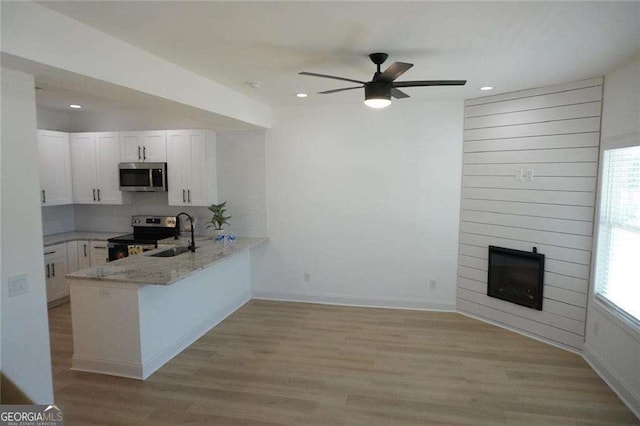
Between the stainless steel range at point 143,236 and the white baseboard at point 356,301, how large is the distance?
158cm

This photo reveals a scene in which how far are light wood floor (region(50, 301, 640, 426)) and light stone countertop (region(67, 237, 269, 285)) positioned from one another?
94cm

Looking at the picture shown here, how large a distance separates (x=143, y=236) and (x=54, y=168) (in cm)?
154

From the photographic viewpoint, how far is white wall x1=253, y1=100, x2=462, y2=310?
5074 mm

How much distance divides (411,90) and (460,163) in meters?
1.24

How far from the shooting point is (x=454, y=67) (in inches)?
134

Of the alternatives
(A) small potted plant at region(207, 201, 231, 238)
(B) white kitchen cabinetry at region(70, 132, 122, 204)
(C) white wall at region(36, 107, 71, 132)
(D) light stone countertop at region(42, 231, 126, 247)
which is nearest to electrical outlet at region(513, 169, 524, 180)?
(A) small potted plant at region(207, 201, 231, 238)

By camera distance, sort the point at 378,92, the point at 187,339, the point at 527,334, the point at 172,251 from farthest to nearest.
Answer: the point at 172,251
the point at 527,334
the point at 187,339
the point at 378,92

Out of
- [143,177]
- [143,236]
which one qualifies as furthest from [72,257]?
[143,177]

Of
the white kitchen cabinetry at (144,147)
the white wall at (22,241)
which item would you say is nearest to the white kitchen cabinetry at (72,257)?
the white kitchen cabinetry at (144,147)

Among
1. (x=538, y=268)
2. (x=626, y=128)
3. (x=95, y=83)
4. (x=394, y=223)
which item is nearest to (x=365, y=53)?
(x=95, y=83)

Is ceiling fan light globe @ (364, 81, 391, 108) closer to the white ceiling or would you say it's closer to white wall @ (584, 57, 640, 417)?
the white ceiling

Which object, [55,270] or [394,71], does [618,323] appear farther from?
[55,270]

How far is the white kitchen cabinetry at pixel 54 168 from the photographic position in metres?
5.25

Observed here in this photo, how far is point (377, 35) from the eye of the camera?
8.58 feet
